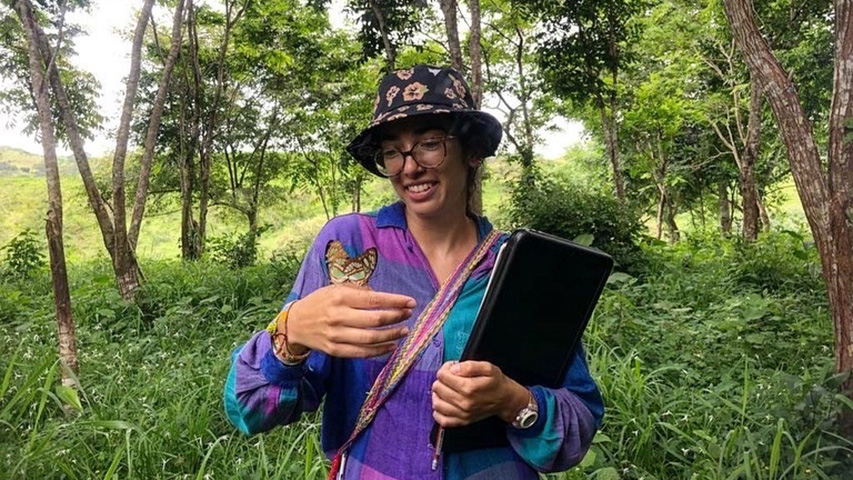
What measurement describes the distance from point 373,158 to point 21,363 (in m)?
3.45

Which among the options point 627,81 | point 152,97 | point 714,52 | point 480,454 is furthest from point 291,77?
point 480,454

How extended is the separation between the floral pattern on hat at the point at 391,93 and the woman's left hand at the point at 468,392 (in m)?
0.53

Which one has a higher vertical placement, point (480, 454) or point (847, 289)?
point (847, 289)

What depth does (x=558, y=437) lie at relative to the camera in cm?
98

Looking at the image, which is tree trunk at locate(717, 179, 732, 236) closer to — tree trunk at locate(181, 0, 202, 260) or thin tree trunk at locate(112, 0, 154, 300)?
tree trunk at locate(181, 0, 202, 260)

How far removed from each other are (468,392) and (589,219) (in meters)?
6.55

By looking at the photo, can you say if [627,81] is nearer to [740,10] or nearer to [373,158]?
[740,10]

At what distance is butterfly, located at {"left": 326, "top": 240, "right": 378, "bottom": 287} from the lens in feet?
2.88

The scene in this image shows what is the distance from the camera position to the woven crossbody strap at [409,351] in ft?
3.29

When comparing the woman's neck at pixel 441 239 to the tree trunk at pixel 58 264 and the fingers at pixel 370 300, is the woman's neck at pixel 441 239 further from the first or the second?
the tree trunk at pixel 58 264

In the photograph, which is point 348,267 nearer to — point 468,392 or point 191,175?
point 468,392

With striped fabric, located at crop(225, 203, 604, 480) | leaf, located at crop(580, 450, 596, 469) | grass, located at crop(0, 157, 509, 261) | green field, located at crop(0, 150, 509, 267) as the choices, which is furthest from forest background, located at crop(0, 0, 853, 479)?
green field, located at crop(0, 150, 509, 267)

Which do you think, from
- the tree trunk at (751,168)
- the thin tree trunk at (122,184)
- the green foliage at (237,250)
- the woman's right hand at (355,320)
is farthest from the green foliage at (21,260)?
the tree trunk at (751,168)

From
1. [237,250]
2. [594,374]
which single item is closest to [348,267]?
[594,374]
